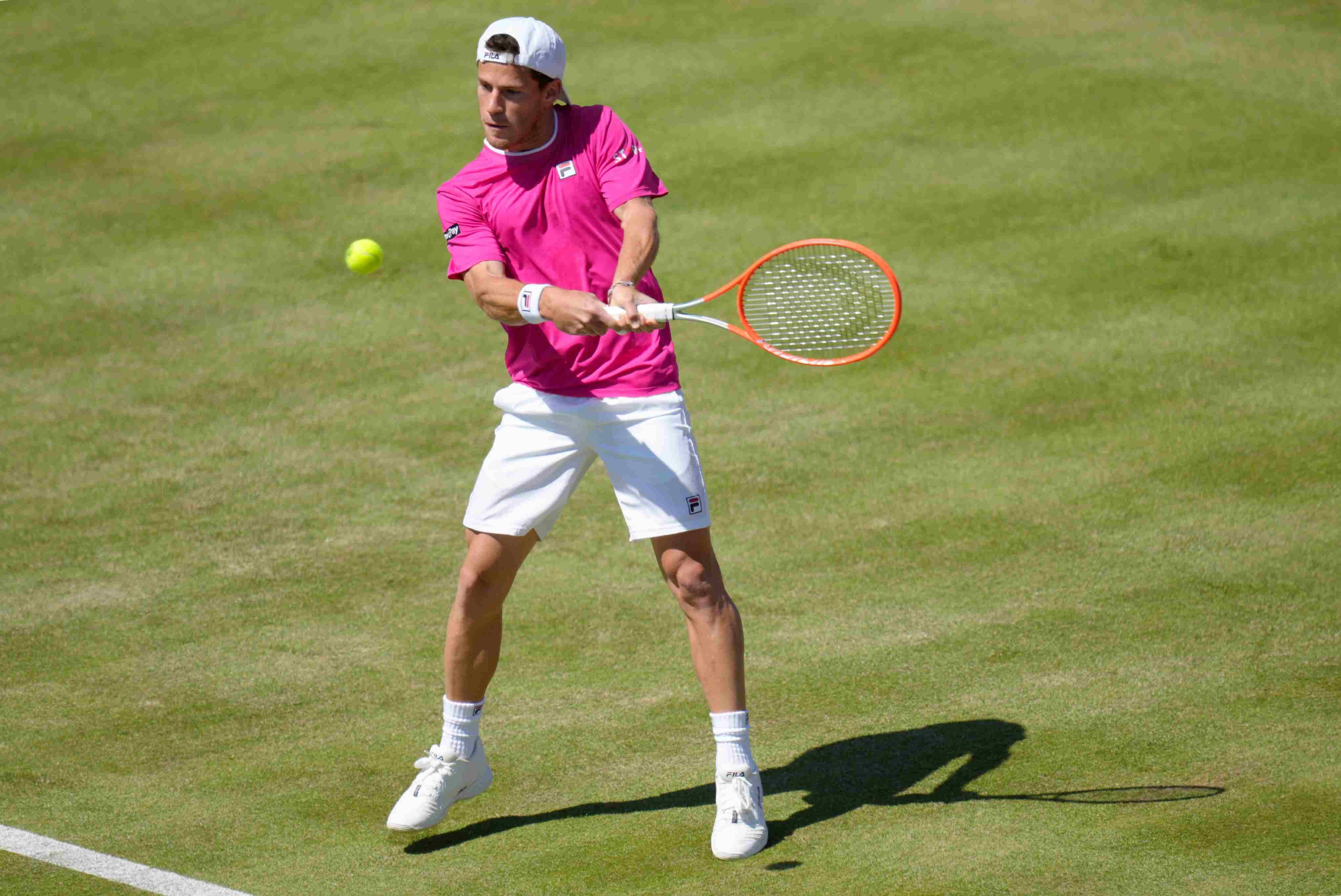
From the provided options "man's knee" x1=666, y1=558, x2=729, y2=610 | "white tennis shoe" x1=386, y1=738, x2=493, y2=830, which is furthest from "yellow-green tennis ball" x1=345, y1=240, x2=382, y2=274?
"man's knee" x1=666, y1=558, x2=729, y2=610

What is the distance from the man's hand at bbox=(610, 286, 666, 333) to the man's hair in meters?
0.81

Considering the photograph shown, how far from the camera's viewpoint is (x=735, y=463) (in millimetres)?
8859

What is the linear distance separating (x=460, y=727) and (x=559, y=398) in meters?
1.23

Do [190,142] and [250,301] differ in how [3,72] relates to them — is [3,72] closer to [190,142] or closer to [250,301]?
[190,142]

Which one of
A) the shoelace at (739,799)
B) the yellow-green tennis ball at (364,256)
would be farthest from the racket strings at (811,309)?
the yellow-green tennis ball at (364,256)

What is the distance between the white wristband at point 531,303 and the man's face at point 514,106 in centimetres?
58

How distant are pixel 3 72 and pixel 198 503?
846 centimetres

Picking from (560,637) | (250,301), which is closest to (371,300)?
(250,301)

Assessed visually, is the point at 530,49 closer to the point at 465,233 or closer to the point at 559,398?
the point at 465,233

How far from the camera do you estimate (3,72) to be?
15.0 metres

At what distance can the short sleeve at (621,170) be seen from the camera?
5.39 metres

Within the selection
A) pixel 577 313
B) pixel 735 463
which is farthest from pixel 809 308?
pixel 735 463

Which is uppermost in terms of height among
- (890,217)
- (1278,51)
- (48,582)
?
(1278,51)

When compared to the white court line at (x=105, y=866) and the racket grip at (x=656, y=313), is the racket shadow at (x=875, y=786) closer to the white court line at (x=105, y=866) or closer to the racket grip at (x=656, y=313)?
the white court line at (x=105, y=866)
